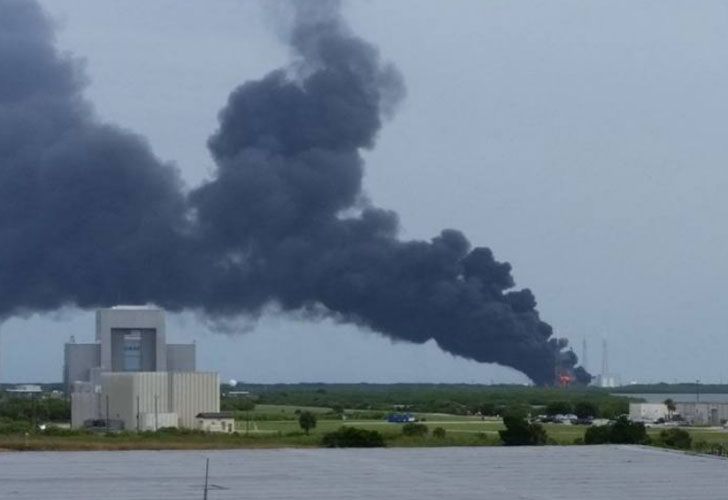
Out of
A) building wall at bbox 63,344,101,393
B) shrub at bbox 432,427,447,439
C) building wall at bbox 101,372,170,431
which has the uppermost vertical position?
building wall at bbox 63,344,101,393

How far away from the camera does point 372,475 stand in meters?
28.9

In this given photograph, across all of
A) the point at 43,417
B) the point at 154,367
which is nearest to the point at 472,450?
the point at 154,367

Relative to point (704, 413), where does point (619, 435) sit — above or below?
below

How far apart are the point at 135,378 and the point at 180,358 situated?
1113 centimetres

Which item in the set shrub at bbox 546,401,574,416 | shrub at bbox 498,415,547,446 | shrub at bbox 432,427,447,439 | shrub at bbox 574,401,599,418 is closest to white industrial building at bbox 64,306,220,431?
shrub at bbox 432,427,447,439

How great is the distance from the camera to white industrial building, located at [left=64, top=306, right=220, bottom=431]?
84562 mm

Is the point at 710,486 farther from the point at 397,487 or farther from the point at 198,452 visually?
the point at 198,452

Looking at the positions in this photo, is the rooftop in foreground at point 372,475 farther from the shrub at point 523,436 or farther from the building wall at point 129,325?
the building wall at point 129,325

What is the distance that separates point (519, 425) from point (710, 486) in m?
43.6

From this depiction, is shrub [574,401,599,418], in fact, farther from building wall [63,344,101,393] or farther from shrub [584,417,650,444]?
shrub [584,417,650,444]

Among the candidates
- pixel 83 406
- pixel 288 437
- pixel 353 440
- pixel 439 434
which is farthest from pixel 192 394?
pixel 353 440

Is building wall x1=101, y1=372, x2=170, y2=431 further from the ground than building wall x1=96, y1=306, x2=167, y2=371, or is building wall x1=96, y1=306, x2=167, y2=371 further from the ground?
building wall x1=96, y1=306, x2=167, y2=371

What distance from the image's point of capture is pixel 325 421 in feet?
339

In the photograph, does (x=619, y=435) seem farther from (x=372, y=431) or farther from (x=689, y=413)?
(x=689, y=413)
